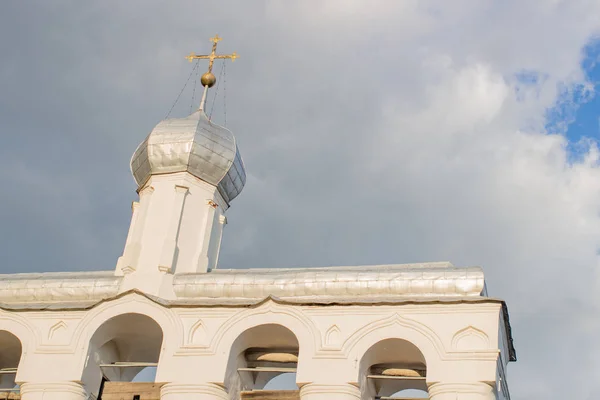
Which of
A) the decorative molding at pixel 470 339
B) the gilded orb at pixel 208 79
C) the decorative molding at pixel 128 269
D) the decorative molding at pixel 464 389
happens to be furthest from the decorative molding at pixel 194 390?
the gilded orb at pixel 208 79

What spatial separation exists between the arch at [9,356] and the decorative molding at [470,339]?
755 centimetres

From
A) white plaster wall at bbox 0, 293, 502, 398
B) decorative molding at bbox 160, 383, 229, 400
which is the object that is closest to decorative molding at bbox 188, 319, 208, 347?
white plaster wall at bbox 0, 293, 502, 398

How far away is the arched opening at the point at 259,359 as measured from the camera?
1570 centimetres

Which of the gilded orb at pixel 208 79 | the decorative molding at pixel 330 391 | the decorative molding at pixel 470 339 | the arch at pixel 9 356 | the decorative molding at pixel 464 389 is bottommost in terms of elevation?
the decorative molding at pixel 464 389

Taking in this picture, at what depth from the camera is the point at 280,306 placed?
15648mm

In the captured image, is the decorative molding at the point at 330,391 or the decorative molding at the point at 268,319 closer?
the decorative molding at the point at 330,391

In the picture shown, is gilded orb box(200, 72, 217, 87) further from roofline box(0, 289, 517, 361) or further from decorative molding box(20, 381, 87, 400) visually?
decorative molding box(20, 381, 87, 400)

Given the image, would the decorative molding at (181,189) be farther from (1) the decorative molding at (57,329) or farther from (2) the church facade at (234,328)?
(1) the decorative molding at (57,329)

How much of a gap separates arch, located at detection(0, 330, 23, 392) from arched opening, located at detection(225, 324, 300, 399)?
3.89m

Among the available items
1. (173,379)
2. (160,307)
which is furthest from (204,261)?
(173,379)

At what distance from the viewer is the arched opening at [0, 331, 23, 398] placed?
54.9 feet

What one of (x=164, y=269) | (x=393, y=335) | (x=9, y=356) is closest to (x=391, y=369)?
(x=393, y=335)

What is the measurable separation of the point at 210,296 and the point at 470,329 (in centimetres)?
456

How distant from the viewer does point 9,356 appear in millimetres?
17797
